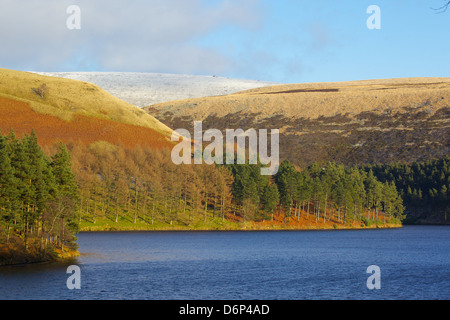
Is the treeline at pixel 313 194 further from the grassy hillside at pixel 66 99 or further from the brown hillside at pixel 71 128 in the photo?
the grassy hillside at pixel 66 99

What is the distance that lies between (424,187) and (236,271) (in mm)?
118699

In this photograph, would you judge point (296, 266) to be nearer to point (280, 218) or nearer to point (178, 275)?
point (178, 275)

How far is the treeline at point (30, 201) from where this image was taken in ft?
Result: 182

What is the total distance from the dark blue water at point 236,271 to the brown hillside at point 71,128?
172ft

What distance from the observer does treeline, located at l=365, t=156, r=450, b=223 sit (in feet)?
513

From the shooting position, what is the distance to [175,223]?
4481 inches

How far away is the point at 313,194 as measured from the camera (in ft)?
425

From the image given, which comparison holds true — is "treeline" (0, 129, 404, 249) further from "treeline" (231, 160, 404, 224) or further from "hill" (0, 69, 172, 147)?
"hill" (0, 69, 172, 147)

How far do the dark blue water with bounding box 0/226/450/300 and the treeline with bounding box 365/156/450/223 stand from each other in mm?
69495

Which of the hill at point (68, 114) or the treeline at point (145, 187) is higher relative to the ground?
the hill at point (68, 114)

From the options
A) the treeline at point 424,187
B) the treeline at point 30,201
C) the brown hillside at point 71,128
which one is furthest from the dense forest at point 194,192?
the treeline at point 30,201

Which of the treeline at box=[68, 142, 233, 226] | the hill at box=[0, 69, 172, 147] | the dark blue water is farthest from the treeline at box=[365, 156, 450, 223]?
the dark blue water

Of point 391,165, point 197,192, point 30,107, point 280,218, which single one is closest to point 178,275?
point 197,192
